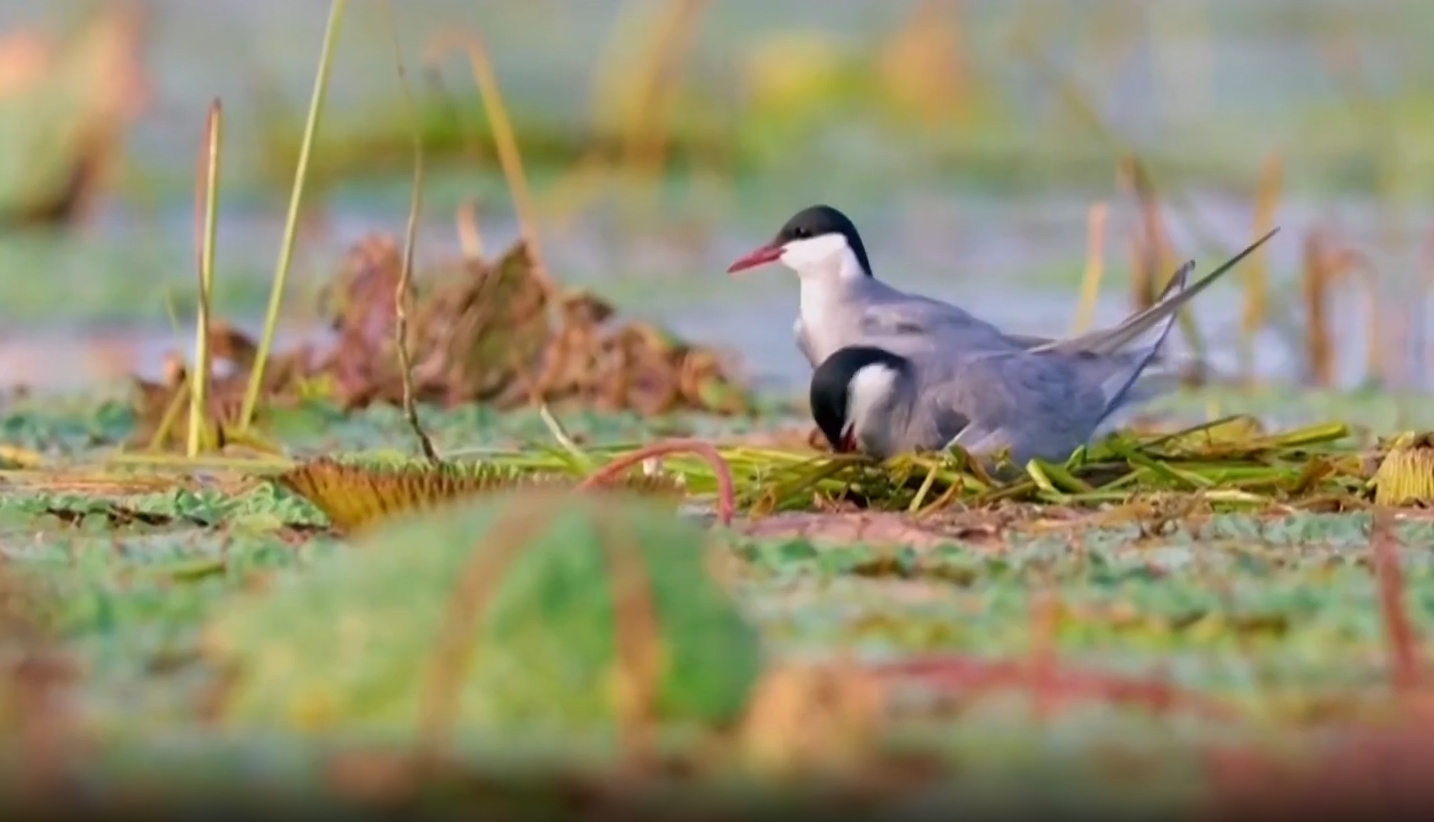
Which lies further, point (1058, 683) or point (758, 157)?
point (758, 157)

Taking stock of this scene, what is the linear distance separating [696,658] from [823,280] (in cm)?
371

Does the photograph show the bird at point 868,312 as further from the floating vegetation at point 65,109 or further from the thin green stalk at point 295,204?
the floating vegetation at point 65,109

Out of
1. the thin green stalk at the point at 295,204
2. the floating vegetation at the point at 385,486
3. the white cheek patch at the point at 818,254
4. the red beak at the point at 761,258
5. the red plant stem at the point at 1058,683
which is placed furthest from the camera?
the red beak at the point at 761,258

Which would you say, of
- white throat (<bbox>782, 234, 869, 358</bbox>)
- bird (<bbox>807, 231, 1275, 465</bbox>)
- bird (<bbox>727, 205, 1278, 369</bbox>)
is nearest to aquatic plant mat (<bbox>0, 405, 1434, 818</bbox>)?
bird (<bbox>807, 231, 1275, 465</bbox>)

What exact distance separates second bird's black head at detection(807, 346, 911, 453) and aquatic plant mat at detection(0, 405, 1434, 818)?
93 cm

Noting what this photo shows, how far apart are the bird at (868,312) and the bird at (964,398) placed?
0.03 m

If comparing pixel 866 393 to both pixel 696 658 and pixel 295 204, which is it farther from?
pixel 696 658

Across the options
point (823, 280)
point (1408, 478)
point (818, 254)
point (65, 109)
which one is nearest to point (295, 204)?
point (823, 280)

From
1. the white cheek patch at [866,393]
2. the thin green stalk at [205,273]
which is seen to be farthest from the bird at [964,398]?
the thin green stalk at [205,273]

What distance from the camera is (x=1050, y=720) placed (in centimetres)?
282

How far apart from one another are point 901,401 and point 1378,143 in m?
8.86

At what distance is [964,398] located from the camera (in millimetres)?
5453

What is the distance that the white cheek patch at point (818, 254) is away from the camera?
6547mm

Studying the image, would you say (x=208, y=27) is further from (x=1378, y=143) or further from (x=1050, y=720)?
(x=1050, y=720)
